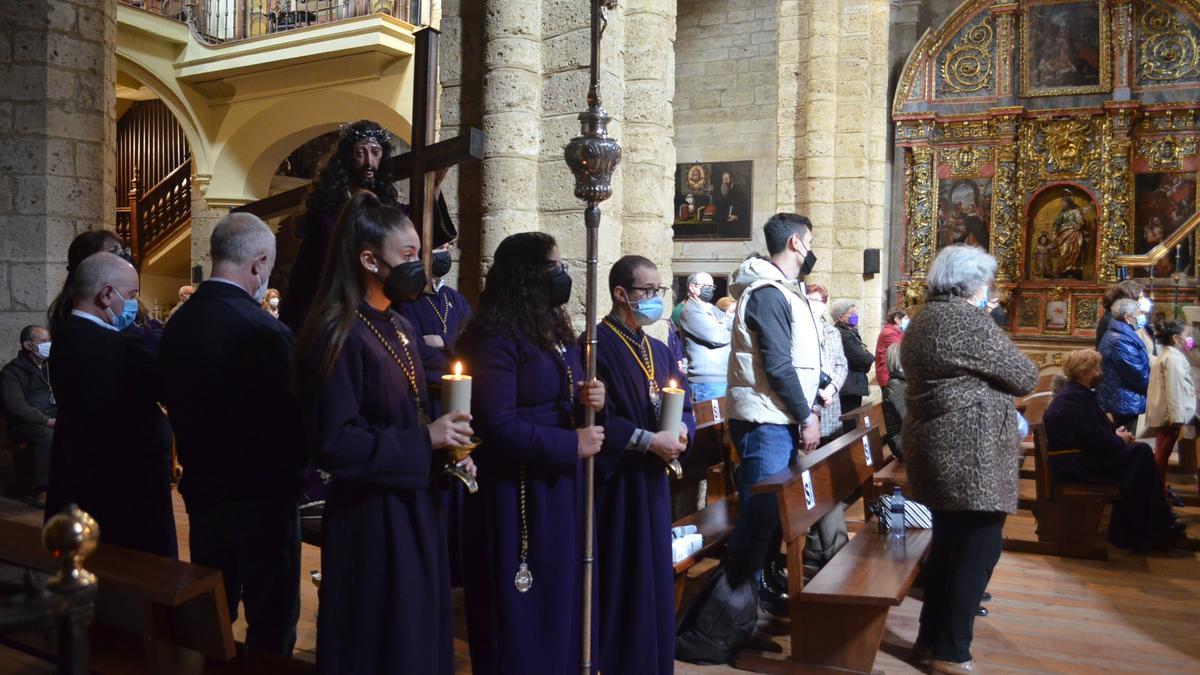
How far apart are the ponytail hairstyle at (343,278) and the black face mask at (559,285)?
1.85ft

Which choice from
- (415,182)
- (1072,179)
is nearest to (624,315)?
(415,182)

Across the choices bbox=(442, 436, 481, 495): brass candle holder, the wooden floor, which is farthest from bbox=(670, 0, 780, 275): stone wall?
bbox=(442, 436, 481, 495): brass candle holder

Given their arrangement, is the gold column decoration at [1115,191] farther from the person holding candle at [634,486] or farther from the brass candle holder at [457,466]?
the brass candle holder at [457,466]

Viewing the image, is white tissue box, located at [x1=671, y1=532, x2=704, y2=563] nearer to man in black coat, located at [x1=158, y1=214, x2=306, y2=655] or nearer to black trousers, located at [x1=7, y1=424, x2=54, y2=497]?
man in black coat, located at [x1=158, y1=214, x2=306, y2=655]

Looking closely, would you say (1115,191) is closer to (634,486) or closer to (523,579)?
(634,486)

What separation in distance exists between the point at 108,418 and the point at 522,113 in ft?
8.32

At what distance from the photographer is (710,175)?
14.5 meters

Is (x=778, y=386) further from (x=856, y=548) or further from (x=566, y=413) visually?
(x=566, y=413)

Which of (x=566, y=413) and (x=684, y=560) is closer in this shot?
(x=566, y=413)

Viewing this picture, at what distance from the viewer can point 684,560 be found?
375cm

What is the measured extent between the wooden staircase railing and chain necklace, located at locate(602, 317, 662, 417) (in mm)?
14835

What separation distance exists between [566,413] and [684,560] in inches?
45.1

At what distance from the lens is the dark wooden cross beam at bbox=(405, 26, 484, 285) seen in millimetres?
3455

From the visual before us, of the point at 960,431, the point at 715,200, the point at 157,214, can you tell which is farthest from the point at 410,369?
the point at 157,214
